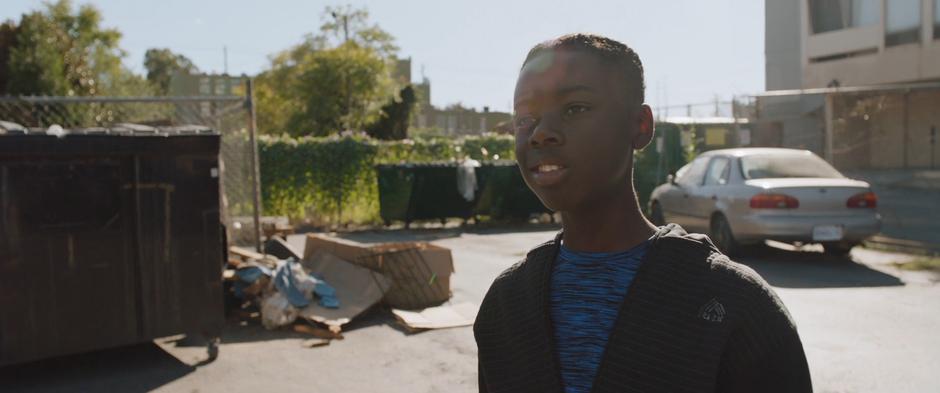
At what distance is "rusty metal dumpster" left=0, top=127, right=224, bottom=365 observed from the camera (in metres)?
5.07

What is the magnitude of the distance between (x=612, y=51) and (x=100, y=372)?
5336 mm

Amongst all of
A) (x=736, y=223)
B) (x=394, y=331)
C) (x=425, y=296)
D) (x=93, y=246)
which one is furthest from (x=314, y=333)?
(x=736, y=223)

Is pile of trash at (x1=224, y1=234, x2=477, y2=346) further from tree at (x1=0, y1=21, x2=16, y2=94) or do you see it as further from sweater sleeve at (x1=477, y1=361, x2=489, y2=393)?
tree at (x1=0, y1=21, x2=16, y2=94)

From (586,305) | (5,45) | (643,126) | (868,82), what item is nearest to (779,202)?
(643,126)

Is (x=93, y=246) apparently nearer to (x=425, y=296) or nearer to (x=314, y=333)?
(x=314, y=333)

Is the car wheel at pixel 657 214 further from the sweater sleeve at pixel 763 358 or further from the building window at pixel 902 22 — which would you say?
the building window at pixel 902 22

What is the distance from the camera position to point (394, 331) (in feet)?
22.1

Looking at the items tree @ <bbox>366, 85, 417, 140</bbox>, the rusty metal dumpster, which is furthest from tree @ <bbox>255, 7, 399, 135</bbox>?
the rusty metal dumpster

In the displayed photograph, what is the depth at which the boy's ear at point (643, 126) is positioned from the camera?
4.71 feet

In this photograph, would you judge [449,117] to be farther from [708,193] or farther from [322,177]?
[708,193]

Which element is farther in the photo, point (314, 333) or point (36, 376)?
point (314, 333)

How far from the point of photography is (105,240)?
536cm

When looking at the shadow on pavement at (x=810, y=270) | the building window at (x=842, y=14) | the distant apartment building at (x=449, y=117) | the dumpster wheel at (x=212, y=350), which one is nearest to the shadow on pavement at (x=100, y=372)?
the dumpster wheel at (x=212, y=350)

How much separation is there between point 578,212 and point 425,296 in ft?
20.2
